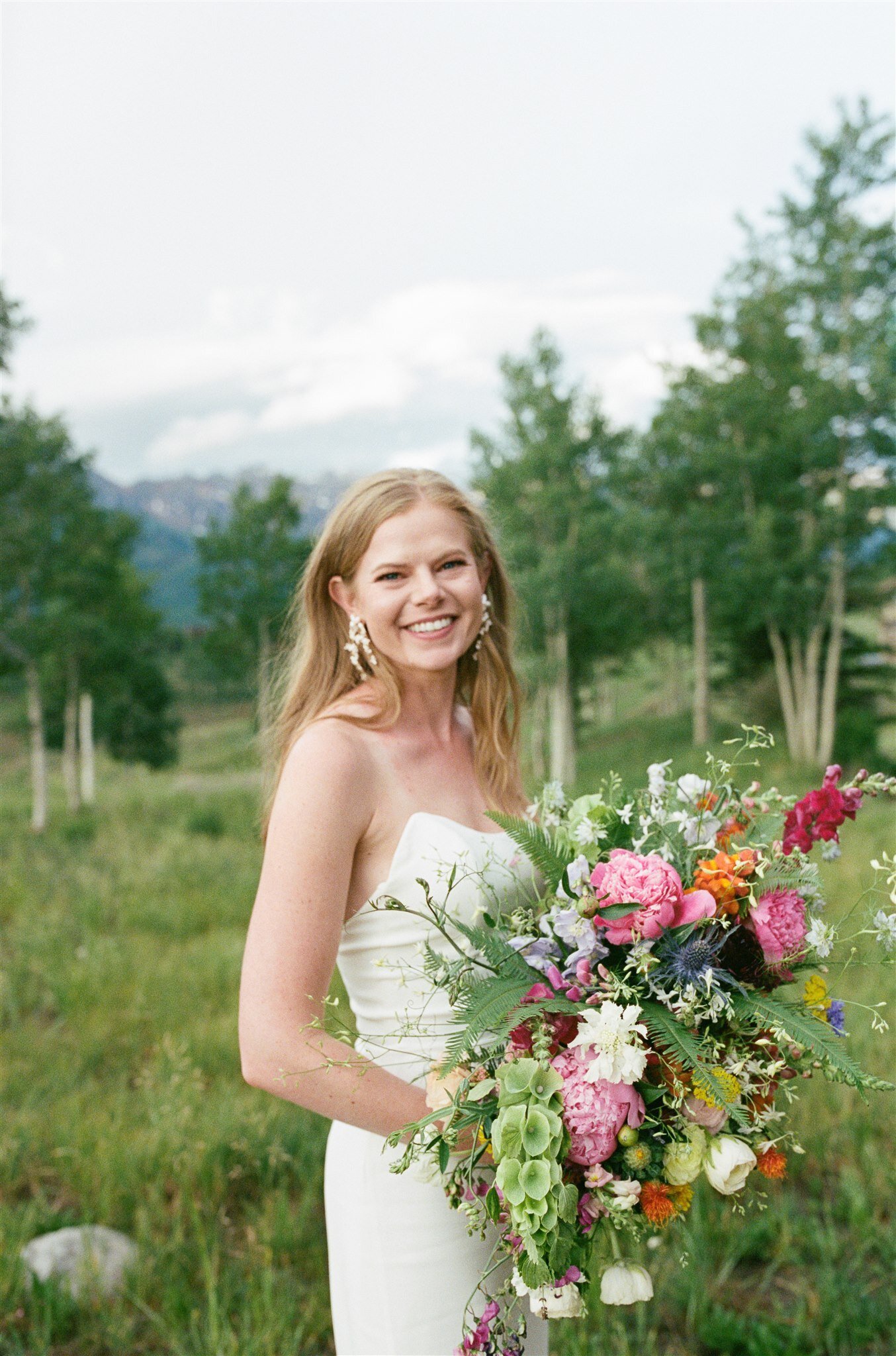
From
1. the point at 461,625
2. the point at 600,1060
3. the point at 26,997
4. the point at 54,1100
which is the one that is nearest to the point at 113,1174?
the point at 54,1100

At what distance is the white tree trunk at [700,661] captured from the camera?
26094mm

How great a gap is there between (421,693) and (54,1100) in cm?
392

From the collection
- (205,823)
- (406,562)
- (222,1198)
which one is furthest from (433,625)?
(205,823)

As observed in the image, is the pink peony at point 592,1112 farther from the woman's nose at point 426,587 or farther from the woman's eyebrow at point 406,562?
the woman's eyebrow at point 406,562

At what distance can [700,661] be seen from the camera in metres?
26.4

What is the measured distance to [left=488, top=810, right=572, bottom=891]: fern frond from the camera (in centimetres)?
186

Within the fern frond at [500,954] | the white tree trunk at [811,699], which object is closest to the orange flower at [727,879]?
the fern frond at [500,954]

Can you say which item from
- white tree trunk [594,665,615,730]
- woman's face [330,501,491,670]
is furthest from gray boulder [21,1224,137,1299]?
white tree trunk [594,665,615,730]

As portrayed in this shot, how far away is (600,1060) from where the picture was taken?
1526 millimetres

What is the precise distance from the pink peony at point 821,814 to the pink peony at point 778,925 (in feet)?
0.77

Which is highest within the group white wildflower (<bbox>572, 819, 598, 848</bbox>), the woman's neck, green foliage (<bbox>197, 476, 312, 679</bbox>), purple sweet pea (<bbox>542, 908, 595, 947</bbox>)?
green foliage (<bbox>197, 476, 312, 679</bbox>)

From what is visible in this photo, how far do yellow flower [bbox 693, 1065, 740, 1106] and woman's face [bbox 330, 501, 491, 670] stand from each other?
3.84 feet

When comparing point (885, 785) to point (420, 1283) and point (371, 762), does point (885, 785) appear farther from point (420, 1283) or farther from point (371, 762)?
point (420, 1283)

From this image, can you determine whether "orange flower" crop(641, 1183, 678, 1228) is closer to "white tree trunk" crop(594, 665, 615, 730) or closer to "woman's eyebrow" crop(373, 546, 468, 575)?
"woman's eyebrow" crop(373, 546, 468, 575)
